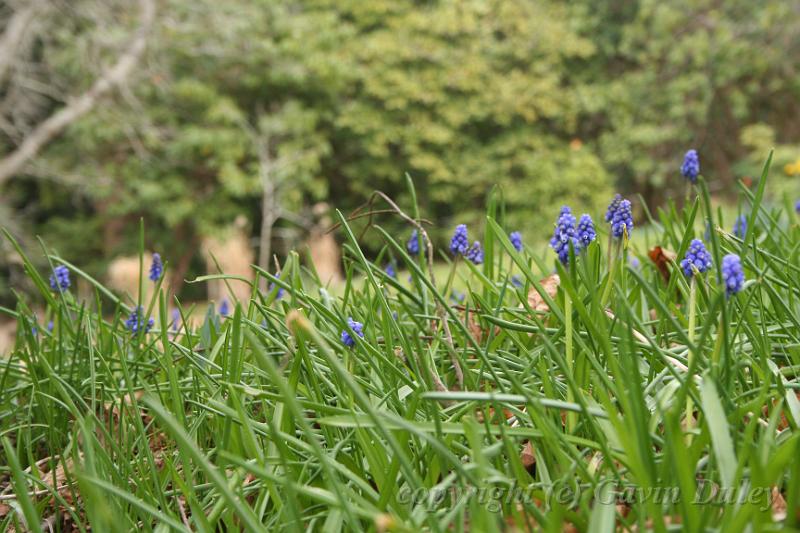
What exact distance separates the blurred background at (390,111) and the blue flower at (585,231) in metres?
10.2

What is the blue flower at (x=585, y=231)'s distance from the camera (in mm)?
1140

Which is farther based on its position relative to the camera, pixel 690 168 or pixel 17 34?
pixel 17 34

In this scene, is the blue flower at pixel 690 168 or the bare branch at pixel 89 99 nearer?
the blue flower at pixel 690 168

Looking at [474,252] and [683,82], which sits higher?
[683,82]

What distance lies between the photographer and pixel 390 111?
1266 centimetres

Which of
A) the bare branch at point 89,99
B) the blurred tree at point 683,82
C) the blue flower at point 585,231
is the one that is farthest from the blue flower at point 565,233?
the blurred tree at point 683,82

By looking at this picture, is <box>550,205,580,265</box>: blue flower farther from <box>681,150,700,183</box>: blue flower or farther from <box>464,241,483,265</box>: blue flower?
<box>681,150,700,183</box>: blue flower

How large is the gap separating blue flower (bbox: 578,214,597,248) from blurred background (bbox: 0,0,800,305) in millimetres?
10229

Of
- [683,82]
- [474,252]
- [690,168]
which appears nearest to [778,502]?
[474,252]

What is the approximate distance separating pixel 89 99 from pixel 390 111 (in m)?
4.81

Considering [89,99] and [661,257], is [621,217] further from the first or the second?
[89,99]

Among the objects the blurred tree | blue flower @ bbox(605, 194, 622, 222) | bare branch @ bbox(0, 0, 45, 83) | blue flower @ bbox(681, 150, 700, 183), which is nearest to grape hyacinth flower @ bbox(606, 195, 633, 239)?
blue flower @ bbox(605, 194, 622, 222)

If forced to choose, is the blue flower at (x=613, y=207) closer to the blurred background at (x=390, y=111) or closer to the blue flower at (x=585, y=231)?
the blue flower at (x=585, y=231)

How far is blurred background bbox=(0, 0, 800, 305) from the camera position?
38.1ft
